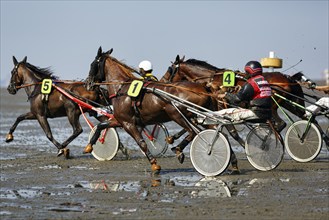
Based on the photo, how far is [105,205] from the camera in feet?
35.7

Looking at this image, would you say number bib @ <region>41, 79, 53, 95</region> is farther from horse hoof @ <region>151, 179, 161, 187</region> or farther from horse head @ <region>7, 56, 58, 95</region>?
horse hoof @ <region>151, 179, 161, 187</region>

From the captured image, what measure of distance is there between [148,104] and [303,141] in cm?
338

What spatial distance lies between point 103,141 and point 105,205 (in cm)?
680

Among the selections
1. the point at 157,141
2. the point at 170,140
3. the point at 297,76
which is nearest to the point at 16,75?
the point at 157,141

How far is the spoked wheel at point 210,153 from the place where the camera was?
44.6 ft

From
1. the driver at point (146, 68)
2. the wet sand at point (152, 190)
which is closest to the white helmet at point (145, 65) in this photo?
the driver at point (146, 68)

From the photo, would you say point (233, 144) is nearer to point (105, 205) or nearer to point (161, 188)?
Result: point (161, 188)

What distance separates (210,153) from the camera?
1364cm

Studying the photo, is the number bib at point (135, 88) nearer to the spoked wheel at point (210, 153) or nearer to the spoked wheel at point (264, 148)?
the spoked wheel at point (210, 153)

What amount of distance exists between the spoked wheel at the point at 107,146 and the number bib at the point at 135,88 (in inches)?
118

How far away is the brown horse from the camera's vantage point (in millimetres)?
16766

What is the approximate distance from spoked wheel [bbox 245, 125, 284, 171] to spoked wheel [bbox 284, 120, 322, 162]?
208 centimetres

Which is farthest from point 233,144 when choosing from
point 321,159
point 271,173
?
point 271,173

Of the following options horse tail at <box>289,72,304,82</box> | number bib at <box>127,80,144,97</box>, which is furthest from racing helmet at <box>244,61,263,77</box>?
horse tail at <box>289,72,304,82</box>
